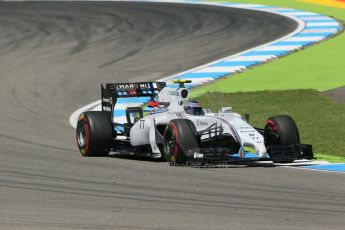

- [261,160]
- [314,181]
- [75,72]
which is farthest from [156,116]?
[75,72]

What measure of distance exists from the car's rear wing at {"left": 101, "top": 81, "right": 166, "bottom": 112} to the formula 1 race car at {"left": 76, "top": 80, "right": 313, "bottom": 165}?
0.05 meters

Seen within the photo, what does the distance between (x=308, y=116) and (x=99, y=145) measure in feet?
14.6

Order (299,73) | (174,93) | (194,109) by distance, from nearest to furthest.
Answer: (194,109)
(174,93)
(299,73)

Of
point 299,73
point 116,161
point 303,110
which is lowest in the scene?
point 116,161

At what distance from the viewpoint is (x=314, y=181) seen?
37.9 feet

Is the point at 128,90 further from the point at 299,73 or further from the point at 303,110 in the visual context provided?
the point at 299,73

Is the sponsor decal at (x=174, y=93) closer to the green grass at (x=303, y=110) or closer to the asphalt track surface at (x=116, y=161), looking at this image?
the green grass at (x=303, y=110)


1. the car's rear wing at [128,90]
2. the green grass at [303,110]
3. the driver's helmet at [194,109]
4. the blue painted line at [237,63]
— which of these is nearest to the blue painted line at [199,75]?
the blue painted line at [237,63]

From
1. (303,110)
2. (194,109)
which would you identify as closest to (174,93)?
(194,109)

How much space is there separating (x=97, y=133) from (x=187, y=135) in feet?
5.61

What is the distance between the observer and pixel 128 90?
1462 centimetres

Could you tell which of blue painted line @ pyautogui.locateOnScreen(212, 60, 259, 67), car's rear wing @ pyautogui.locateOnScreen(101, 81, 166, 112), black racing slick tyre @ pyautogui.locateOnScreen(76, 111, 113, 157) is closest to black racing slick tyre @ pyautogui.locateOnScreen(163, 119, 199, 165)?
black racing slick tyre @ pyautogui.locateOnScreen(76, 111, 113, 157)

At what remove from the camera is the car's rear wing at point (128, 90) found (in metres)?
14.5

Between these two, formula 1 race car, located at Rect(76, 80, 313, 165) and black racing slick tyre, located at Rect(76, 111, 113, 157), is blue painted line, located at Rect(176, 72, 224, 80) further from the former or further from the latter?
black racing slick tyre, located at Rect(76, 111, 113, 157)
